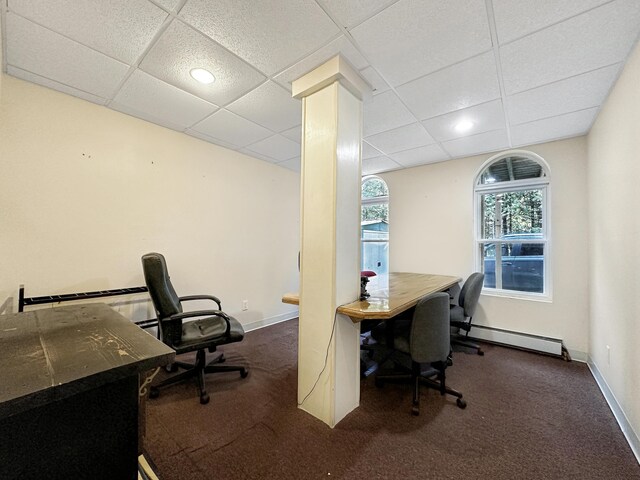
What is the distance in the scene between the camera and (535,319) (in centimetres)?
311

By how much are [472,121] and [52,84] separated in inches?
149

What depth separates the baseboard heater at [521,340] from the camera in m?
2.91

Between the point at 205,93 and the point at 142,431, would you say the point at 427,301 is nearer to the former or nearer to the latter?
the point at 142,431

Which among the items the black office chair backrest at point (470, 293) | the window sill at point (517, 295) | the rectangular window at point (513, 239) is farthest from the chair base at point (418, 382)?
the rectangular window at point (513, 239)

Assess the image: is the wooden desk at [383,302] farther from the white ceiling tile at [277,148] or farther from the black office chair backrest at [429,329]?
the white ceiling tile at [277,148]

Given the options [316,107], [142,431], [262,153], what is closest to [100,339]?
[142,431]

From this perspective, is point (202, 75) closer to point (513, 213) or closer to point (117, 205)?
point (117, 205)

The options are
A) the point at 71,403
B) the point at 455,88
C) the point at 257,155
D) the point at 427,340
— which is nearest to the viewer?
the point at 71,403

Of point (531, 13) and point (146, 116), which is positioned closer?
point (531, 13)

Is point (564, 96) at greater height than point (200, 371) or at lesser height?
greater

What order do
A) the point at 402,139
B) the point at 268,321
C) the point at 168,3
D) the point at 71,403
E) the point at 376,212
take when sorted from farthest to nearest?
the point at 376,212
the point at 268,321
the point at 402,139
the point at 168,3
the point at 71,403

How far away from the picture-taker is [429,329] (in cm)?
193

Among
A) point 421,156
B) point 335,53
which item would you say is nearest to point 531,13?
point 335,53

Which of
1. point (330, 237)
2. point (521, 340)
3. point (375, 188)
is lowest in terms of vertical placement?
point (521, 340)
